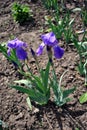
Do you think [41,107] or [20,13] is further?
[20,13]

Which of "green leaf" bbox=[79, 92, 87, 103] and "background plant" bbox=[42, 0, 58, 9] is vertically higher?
"background plant" bbox=[42, 0, 58, 9]

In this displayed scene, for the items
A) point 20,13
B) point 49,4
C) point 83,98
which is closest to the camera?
point 83,98

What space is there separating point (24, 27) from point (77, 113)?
70.0 inches

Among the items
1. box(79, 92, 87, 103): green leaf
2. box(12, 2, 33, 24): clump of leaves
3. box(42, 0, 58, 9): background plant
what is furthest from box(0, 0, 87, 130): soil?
box(42, 0, 58, 9): background plant

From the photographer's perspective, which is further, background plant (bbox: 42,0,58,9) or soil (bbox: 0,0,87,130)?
background plant (bbox: 42,0,58,9)

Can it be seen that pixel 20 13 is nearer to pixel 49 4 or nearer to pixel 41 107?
pixel 49 4

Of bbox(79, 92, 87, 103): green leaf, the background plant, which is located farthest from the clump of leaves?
bbox(79, 92, 87, 103): green leaf

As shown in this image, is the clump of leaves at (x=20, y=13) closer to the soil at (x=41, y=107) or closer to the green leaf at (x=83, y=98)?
the soil at (x=41, y=107)

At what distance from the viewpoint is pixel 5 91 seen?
3.15 m

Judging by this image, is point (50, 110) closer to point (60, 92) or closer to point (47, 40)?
point (60, 92)

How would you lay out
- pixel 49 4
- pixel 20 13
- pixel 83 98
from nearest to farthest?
pixel 83 98, pixel 20 13, pixel 49 4

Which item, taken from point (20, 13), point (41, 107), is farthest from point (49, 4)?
point (41, 107)

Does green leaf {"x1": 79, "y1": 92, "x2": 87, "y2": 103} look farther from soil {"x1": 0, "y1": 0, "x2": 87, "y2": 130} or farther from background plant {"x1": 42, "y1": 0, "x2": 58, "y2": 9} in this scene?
background plant {"x1": 42, "y1": 0, "x2": 58, "y2": 9}

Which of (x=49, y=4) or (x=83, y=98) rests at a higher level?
(x=49, y=4)
